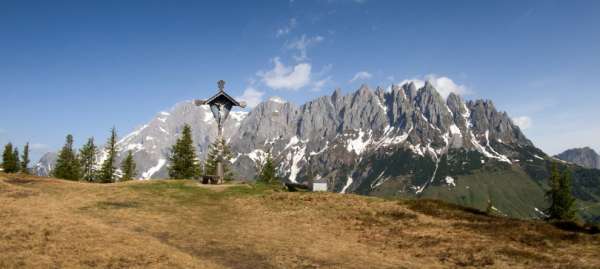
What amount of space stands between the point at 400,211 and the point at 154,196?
61.4 feet

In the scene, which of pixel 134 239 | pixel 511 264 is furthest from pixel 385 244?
pixel 134 239

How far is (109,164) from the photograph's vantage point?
9294 cm

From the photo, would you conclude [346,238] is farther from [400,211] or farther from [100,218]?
[100,218]

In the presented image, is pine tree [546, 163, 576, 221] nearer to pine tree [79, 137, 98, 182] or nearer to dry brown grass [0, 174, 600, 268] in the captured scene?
dry brown grass [0, 174, 600, 268]

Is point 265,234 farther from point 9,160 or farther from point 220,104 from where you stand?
point 9,160

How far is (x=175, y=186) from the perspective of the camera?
39.6m

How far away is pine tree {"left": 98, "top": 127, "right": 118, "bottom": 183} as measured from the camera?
91.8m

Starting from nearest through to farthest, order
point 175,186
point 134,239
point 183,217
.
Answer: point 134,239 < point 183,217 < point 175,186

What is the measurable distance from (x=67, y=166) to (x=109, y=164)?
12318 millimetres

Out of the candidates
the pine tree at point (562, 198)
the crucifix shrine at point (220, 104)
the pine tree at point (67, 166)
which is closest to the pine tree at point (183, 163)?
the pine tree at point (67, 166)

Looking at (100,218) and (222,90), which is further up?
(222,90)

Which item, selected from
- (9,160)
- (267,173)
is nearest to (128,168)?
(267,173)

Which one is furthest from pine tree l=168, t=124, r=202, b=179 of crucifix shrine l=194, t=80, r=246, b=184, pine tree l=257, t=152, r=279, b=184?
crucifix shrine l=194, t=80, r=246, b=184

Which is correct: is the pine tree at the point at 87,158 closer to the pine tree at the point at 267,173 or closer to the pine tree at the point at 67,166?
the pine tree at the point at 67,166
